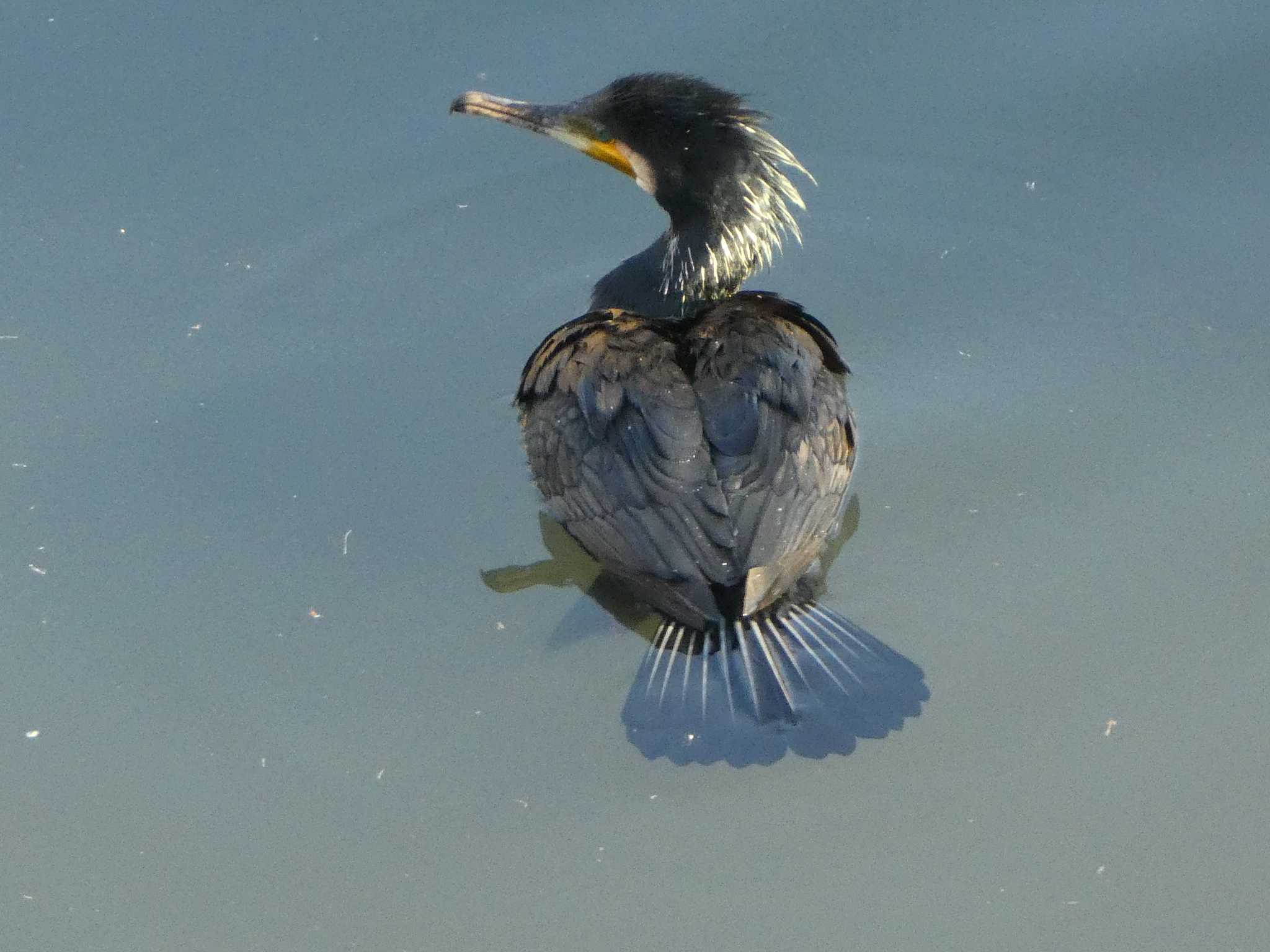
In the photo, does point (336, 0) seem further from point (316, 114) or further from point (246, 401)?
point (246, 401)

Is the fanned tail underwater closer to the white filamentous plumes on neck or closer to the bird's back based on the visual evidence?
the bird's back

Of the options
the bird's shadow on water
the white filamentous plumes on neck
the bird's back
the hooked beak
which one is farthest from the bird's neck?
the bird's shadow on water

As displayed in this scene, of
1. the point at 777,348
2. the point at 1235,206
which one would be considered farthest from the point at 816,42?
the point at 777,348

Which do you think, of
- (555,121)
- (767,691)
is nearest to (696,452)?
(767,691)

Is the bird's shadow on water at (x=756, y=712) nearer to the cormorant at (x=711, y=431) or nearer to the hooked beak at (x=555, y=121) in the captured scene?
the cormorant at (x=711, y=431)

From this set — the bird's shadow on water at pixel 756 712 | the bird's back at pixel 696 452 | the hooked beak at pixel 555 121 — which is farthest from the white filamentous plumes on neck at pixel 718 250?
the bird's shadow on water at pixel 756 712

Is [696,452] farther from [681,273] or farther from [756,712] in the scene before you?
[681,273]
